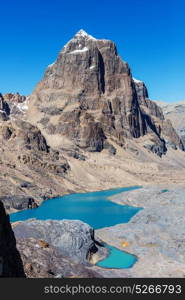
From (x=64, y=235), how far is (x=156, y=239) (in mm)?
20283

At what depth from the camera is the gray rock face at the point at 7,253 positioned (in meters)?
21.3

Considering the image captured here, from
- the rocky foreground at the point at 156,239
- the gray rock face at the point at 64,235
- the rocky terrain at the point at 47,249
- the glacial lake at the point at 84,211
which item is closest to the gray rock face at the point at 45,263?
the rocky terrain at the point at 47,249

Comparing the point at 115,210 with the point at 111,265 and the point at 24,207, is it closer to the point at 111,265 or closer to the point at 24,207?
the point at 24,207

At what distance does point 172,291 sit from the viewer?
12852 mm

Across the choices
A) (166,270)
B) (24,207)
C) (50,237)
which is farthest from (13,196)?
(166,270)

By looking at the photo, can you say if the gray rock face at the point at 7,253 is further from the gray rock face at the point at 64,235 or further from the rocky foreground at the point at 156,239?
the gray rock face at the point at 64,235

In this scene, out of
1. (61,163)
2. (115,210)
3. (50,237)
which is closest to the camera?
(50,237)

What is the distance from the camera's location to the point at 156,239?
7188cm

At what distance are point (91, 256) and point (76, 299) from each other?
4815cm

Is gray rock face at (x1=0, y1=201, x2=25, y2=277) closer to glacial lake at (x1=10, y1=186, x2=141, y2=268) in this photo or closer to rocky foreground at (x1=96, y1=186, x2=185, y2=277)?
rocky foreground at (x1=96, y1=186, x2=185, y2=277)

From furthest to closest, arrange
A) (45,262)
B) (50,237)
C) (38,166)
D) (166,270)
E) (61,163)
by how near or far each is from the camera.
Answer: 1. (61,163)
2. (38,166)
3. (50,237)
4. (166,270)
5. (45,262)

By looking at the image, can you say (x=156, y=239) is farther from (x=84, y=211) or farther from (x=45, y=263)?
(x=84, y=211)

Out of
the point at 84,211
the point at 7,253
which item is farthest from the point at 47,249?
the point at 84,211

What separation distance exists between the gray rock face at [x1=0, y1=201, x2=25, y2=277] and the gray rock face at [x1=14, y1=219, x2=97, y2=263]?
33.4 metres
